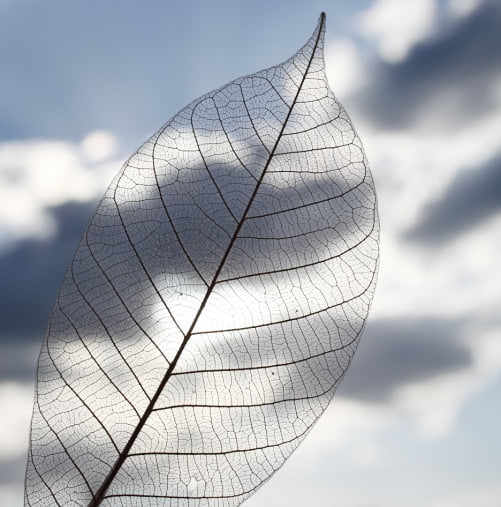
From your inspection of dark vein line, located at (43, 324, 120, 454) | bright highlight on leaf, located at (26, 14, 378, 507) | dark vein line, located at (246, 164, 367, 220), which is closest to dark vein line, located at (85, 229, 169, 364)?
bright highlight on leaf, located at (26, 14, 378, 507)

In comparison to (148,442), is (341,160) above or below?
above

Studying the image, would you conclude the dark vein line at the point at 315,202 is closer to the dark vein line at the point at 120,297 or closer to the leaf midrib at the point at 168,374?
the leaf midrib at the point at 168,374

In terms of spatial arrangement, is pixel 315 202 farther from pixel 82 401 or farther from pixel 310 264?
pixel 82 401

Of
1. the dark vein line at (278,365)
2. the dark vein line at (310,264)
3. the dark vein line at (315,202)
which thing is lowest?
the dark vein line at (278,365)

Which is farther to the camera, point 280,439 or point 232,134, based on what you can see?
point 232,134

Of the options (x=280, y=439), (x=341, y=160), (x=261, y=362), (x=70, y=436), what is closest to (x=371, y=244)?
(x=341, y=160)

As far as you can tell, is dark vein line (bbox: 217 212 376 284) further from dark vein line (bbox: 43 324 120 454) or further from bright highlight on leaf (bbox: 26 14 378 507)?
dark vein line (bbox: 43 324 120 454)

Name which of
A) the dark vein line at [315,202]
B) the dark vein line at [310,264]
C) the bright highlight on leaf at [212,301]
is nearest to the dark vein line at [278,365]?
the bright highlight on leaf at [212,301]

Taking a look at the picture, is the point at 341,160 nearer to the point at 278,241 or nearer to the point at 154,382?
the point at 278,241
